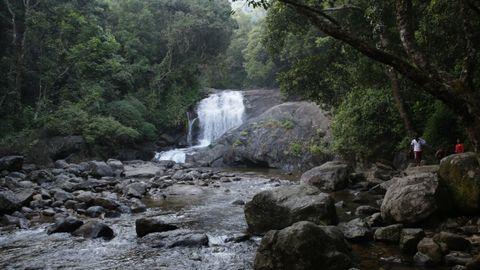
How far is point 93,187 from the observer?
15.5 meters

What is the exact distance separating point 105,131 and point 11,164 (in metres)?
7.56

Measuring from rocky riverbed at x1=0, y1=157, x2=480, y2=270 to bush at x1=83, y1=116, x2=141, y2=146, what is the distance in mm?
10898

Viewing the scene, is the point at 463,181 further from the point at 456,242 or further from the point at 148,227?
the point at 148,227

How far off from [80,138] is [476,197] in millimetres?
22774

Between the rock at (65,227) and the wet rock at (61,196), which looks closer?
the rock at (65,227)

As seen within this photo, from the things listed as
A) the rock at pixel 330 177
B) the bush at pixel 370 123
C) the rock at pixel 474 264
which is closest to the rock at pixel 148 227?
the rock at pixel 474 264

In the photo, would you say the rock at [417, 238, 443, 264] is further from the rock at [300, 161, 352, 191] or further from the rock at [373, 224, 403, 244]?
the rock at [300, 161, 352, 191]

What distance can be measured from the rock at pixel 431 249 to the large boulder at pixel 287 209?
2154 mm

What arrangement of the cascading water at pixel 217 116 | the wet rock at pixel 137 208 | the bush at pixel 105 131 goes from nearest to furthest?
1. the wet rock at pixel 137 208
2. the bush at pixel 105 131
3. the cascading water at pixel 217 116

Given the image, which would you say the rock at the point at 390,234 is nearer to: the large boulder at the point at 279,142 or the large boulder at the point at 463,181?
the large boulder at the point at 463,181

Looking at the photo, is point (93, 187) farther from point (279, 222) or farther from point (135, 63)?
point (135, 63)

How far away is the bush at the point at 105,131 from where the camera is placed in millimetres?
25062

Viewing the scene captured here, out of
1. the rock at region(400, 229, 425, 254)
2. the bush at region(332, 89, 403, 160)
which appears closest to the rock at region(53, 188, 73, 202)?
the rock at region(400, 229, 425, 254)

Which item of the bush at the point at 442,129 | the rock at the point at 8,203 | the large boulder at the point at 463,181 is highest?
the bush at the point at 442,129
